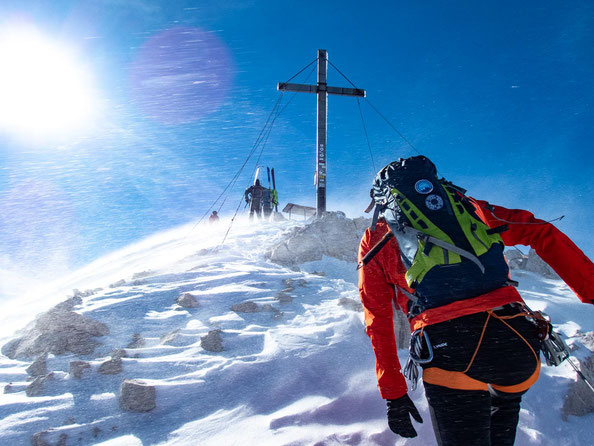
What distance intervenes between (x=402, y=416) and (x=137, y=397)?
2750 millimetres

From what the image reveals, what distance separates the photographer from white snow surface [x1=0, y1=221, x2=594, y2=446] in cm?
327

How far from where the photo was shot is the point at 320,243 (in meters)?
9.59

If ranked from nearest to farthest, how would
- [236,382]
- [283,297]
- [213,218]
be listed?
[236,382] < [283,297] < [213,218]

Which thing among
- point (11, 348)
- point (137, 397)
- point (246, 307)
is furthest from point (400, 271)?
point (11, 348)

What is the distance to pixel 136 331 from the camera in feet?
16.7

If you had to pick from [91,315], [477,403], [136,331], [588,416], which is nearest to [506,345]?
[477,403]

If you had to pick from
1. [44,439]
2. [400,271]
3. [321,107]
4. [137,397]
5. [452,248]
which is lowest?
[44,439]

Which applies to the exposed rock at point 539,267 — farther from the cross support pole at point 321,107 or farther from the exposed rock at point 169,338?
the exposed rock at point 169,338

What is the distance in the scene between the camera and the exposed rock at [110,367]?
401 cm

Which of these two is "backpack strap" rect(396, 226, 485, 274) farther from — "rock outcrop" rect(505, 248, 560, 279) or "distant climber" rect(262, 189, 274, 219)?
"distant climber" rect(262, 189, 274, 219)

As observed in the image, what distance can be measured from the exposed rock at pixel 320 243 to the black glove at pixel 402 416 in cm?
668

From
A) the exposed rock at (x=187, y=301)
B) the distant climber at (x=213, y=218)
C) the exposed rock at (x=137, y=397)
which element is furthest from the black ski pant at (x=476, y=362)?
the distant climber at (x=213, y=218)

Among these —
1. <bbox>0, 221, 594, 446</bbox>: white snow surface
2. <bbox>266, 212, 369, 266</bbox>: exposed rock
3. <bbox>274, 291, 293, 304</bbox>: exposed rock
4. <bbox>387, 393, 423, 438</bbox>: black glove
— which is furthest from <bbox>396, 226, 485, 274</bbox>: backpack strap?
<bbox>266, 212, 369, 266</bbox>: exposed rock

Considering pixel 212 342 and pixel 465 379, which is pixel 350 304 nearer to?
pixel 212 342
